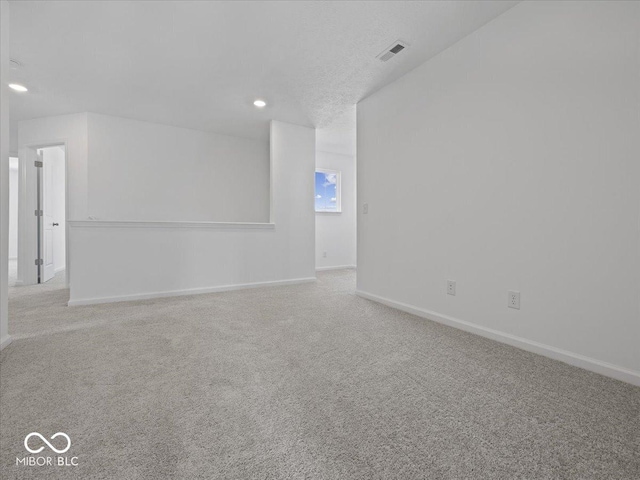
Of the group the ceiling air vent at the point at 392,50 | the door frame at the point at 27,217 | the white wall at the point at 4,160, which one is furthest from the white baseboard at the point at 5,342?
the ceiling air vent at the point at 392,50

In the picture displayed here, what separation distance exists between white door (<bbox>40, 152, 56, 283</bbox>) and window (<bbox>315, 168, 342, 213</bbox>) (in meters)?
4.57

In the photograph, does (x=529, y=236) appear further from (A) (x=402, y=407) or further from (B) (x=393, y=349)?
(A) (x=402, y=407)

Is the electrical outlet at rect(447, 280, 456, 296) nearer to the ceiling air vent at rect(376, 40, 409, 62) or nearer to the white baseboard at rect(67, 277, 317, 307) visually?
the ceiling air vent at rect(376, 40, 409, 62)

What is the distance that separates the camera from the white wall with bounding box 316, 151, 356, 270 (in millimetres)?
5840

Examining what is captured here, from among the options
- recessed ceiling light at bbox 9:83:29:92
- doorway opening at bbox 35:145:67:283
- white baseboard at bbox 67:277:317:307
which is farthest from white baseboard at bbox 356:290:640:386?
doorway opening at bbox 35:145:67:283

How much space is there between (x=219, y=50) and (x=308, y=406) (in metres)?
2.79

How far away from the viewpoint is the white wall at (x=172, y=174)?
3934 millimetres

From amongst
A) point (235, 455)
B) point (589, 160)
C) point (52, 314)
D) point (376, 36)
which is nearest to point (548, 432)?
point (235, 455)

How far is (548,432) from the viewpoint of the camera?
1.07m

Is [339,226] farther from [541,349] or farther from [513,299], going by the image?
[541,349]

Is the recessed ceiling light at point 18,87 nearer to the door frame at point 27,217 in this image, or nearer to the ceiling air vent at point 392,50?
the door frame at point 27,217

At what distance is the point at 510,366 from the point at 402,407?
0.83 metres

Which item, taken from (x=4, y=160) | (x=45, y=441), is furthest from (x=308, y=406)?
(x=4, y=160)

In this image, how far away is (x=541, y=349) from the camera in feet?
5.78
